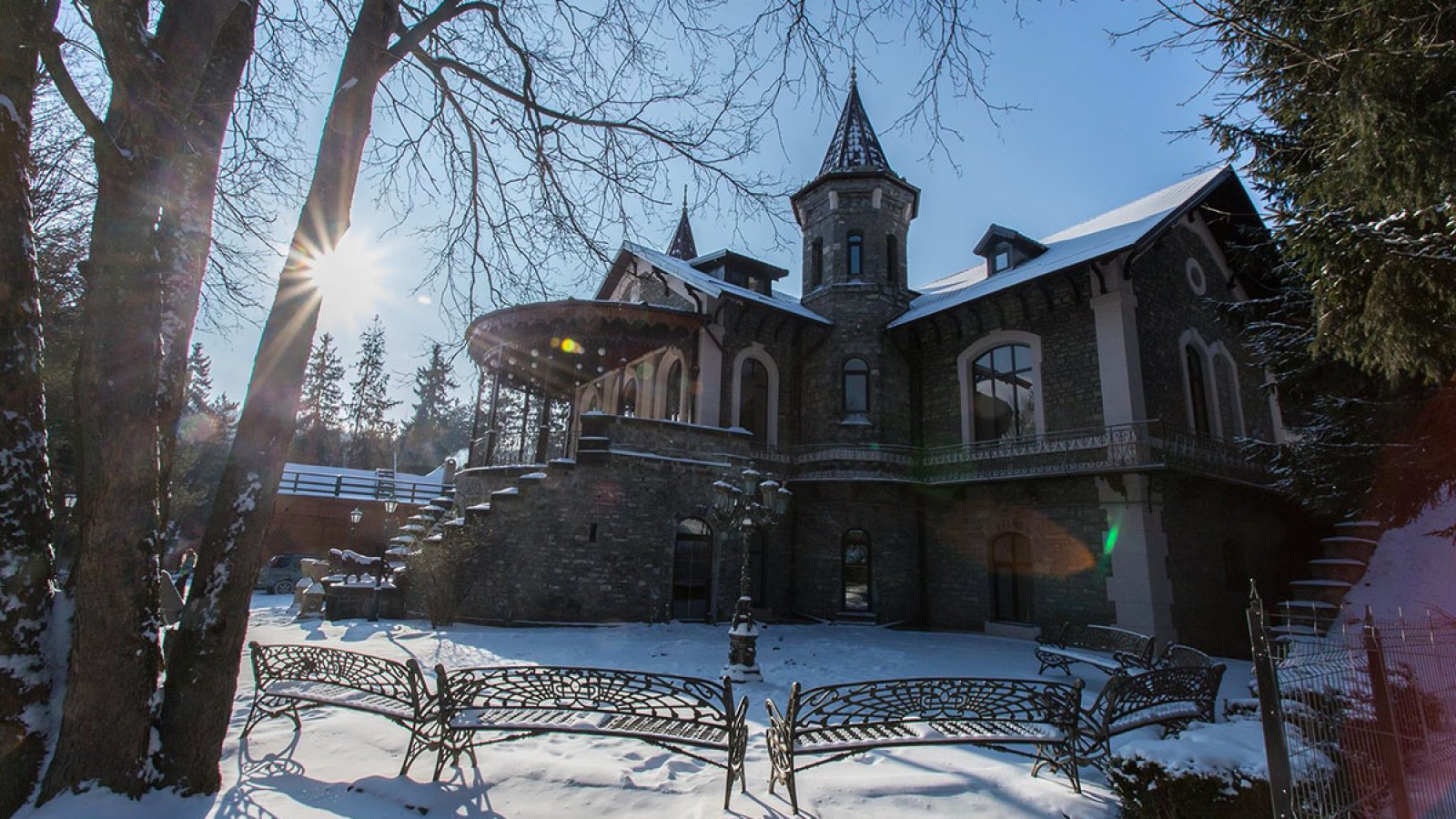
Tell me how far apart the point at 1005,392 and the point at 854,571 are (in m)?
5.22

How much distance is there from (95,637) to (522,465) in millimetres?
10612

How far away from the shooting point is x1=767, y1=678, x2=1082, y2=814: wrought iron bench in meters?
4.40

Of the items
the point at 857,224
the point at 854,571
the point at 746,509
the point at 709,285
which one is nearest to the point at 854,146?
the point at 857,224

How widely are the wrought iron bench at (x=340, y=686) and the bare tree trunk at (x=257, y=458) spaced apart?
3.61 ft

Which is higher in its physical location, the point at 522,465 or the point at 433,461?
the point at 433,461

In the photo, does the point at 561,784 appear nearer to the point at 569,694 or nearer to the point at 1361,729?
the point at 569,694

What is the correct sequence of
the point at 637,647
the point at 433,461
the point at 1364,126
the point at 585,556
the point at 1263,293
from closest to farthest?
the point at 1364,126 → the point at 637,647 → the point at 585,556 → the point at 1263,293 → the point at 433,461

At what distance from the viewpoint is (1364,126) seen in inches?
175

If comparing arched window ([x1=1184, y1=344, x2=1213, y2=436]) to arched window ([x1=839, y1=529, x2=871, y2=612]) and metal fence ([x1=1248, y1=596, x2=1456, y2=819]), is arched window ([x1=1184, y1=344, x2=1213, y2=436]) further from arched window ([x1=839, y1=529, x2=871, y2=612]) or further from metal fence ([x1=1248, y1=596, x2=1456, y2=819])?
metal fence ([x1=1248, y1=596, x2=1456, y2=819])

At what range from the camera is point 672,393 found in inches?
731

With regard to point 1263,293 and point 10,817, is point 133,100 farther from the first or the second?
point 1263,293

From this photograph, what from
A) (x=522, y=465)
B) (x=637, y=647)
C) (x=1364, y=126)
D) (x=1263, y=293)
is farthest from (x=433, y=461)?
(x=1364, y=126)

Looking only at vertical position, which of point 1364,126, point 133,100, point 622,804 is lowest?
point 622,804

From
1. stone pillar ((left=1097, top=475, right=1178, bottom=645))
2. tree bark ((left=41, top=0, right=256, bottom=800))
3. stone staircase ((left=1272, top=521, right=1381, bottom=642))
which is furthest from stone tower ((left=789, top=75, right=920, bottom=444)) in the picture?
tree bark ((left=41, top=0, right=256, bottom=800))
